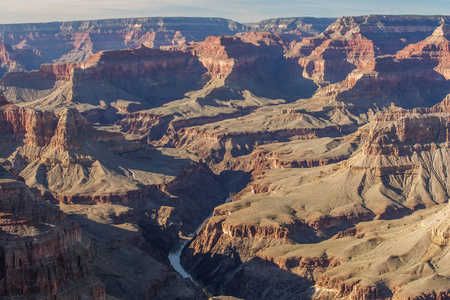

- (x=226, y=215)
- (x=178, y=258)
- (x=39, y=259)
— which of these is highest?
(x=39, y=259)

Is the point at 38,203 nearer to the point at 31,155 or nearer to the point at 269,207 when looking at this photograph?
the point at 269,207

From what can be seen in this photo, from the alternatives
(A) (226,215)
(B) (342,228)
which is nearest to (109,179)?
(A) (226,215)

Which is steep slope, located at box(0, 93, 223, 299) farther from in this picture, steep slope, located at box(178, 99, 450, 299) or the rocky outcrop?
the rocky outcrop

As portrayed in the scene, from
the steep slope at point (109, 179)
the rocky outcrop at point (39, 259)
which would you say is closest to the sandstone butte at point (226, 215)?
the rocky outcrop at point (39, 259)

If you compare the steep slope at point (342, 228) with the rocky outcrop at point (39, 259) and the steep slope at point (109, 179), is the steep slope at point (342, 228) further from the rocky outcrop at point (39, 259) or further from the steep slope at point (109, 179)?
the rocky outcrop at point (39, 259)

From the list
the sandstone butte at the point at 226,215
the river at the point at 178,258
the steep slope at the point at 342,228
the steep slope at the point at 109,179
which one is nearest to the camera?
the sandstone butte at the point at 226,215

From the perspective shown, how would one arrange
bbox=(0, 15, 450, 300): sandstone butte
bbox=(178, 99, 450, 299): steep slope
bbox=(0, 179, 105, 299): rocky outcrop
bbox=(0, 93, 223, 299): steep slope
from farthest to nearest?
bbox=(0, 93, 223, 299): steep slope < bbox=(178, 99, 450, 299): steep slope < bbox=(0, 15, 450, 300): sandstone butte < bbox=(0, 179, 105, 299): rocky outcrop

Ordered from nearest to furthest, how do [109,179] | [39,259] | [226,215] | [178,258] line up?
[39,259] < [226,215] < [178,258] < [109,179]

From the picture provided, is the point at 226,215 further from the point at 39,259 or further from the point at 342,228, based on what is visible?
the point at 39,259

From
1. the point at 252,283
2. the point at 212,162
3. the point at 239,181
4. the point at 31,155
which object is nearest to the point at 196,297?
the point at 252,283

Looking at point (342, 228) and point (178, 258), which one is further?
point (178, 258)

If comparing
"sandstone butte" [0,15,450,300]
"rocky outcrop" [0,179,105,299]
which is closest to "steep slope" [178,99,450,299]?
"sandstone butte" [0,15,450,300]
